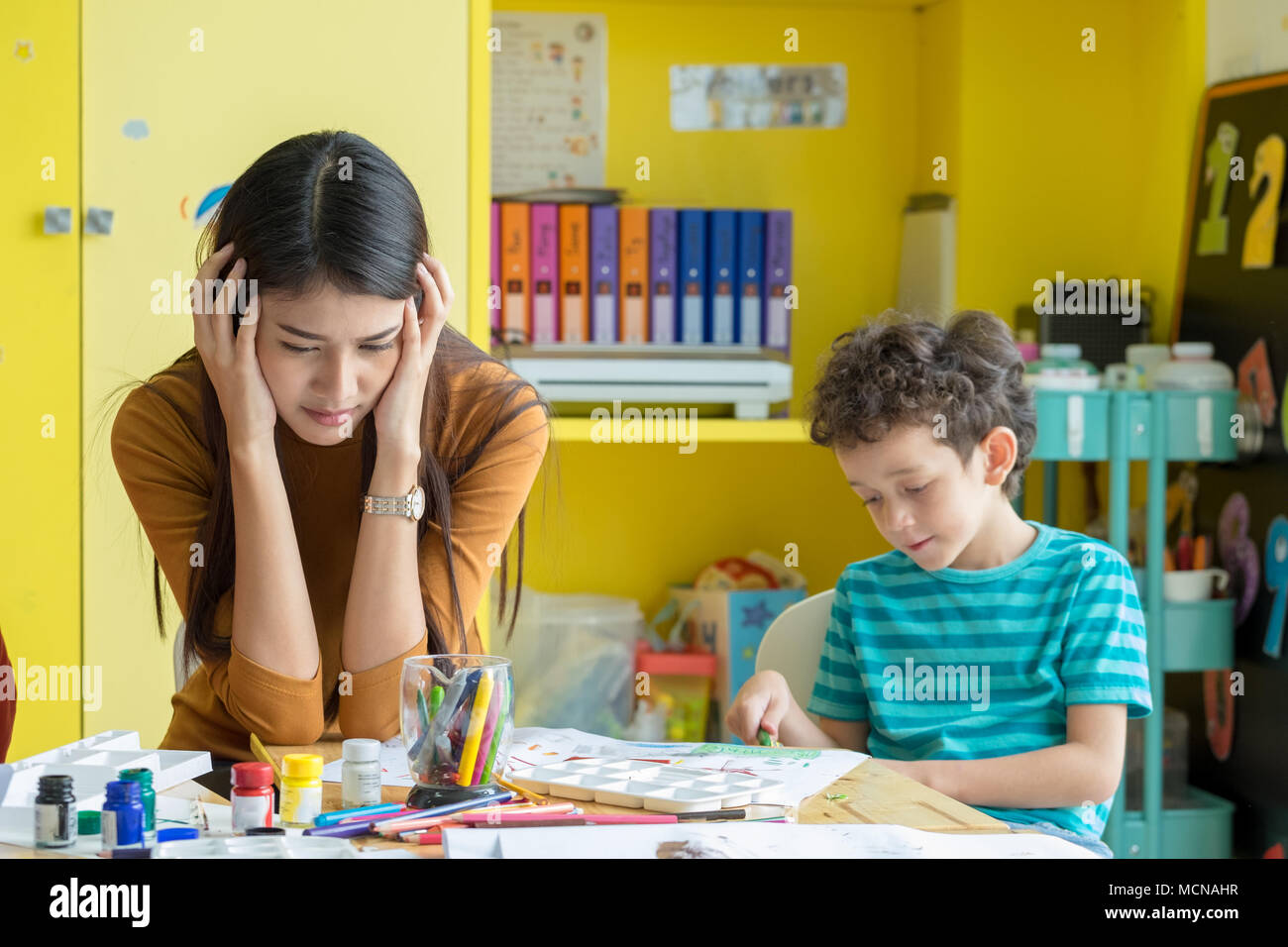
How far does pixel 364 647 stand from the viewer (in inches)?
42.2

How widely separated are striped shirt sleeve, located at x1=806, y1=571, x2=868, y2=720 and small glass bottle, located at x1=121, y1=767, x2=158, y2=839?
2.24ft

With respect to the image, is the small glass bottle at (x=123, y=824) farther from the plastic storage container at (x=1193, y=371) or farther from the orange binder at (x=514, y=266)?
the plastic storage container at (x=1193, y=371)

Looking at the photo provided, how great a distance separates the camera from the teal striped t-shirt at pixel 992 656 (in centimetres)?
113

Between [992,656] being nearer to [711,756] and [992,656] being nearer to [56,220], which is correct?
[711,756]

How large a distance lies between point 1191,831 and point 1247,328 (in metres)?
0.77

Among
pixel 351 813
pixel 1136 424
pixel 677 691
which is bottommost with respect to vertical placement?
pixel 677 691

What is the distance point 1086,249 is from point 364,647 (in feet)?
5.55

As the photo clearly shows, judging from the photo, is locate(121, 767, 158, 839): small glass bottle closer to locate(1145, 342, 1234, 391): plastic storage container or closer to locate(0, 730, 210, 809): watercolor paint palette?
locate(0, 730, 210, 809): watercolor paint palette

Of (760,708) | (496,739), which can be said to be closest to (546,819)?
(496,739)

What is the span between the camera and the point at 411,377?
115 cm

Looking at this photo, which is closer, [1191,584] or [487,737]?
[487,737]

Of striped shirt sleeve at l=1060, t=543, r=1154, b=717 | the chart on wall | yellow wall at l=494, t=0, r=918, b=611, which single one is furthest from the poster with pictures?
striped shirt sleeve at l=1060, t=543, r=1154, b=717

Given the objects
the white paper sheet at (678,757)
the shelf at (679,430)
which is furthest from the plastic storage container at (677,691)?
the white paper sheet at (678,757)

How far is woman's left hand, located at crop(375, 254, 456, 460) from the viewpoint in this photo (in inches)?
44.8
